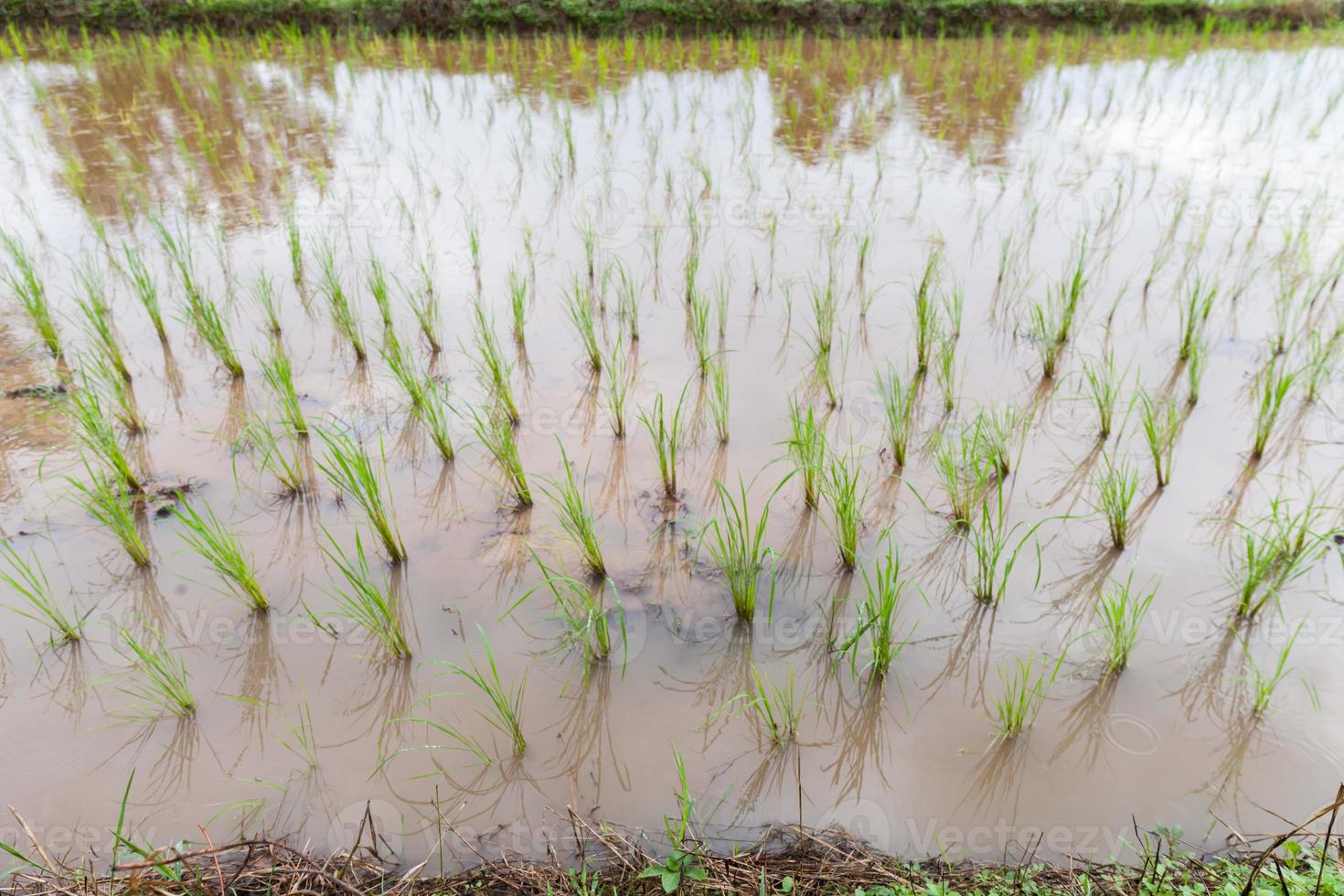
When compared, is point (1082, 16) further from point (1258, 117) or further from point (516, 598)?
point (516, 598)

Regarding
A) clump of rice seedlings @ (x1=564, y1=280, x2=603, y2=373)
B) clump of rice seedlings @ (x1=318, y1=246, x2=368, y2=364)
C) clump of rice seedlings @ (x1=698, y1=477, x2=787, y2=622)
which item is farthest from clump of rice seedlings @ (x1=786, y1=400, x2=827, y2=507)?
clump of rice seedlings @ (x1=318, y1=246, x2=368, y2=364)

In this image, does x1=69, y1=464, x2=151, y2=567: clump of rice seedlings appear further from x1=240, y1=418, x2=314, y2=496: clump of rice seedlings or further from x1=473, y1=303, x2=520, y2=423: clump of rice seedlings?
x1=473, y1=303, x2=520, y2=423: clump of rice seedlings

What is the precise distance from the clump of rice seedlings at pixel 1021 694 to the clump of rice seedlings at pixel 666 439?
41.0 inches

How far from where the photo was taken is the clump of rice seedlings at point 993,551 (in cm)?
189

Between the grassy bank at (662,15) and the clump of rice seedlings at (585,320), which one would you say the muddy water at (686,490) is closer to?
the clump of rice seedlings at (585,320)

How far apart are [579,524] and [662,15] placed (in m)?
8.22

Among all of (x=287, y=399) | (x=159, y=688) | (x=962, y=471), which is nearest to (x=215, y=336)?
(x=287, y=399)

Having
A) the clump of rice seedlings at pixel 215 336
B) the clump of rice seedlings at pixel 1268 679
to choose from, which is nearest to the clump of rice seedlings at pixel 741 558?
the clump of rice seedlings at pixel 1268 679

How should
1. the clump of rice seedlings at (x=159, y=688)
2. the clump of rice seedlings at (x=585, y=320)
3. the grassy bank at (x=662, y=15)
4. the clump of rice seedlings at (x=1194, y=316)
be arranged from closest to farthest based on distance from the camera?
the clump of rice seedlings at (x=159, y=688)
the clump of rice seedlings at (x=1194, y=316)
the clump of rice seedlings at (x=585, y=320)
the grassy bank at (x=662, y=15)

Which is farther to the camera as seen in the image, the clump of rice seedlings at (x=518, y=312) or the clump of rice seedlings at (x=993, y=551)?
the clump of rice seedlings at (x=518, y=312)

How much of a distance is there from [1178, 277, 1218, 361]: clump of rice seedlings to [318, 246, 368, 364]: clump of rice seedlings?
310 cm

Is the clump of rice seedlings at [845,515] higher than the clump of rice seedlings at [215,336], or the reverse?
the clump of rice seedlings at [215,336]

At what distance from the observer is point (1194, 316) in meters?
2.88

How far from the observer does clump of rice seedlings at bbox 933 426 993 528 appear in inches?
84.7
